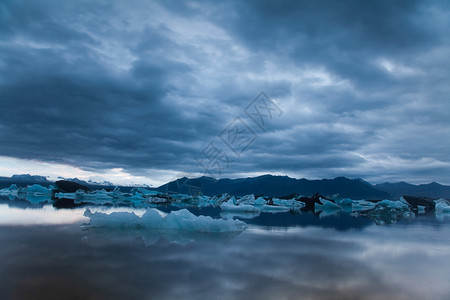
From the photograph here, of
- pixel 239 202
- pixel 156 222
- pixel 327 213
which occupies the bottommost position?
pixel 327 213

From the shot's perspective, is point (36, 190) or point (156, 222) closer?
point (156, 222)

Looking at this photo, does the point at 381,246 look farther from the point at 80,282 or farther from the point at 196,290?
the point at 80,282

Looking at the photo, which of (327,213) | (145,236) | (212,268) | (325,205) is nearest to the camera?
(212,268)

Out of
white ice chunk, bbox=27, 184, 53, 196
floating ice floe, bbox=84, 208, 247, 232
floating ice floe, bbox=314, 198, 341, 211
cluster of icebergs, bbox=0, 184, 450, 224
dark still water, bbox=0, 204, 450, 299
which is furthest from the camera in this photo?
white ice chunk, bbox=27, 184, 53, 196

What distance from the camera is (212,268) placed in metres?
5.63

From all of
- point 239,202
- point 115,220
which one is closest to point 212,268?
point 115,220

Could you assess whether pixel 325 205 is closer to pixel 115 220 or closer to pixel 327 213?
pixel 327 213

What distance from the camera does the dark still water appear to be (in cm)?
437

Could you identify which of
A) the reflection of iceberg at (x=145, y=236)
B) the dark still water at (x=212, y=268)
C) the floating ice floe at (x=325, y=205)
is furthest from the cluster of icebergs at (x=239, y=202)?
the dark still water at (x=212, y=268)

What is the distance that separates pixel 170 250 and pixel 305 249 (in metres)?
3.61

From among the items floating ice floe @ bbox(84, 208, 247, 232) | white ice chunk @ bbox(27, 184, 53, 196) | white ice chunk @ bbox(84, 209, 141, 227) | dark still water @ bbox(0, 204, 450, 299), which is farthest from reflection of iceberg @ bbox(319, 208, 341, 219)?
white ice chunk @ bbox(27, 184, 53, 196)

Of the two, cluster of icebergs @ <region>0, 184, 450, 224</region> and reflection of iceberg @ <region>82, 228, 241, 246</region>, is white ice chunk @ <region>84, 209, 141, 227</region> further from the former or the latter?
cluster of icebergs @ <region>0, 184, 450, 224</region>

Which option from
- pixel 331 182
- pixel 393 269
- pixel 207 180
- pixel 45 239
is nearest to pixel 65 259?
pixel 45 239

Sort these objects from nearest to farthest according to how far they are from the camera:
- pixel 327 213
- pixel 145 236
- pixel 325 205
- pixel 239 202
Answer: pixel 145 236
pixel 327 213
pixel 325 205
pixel 239 202
